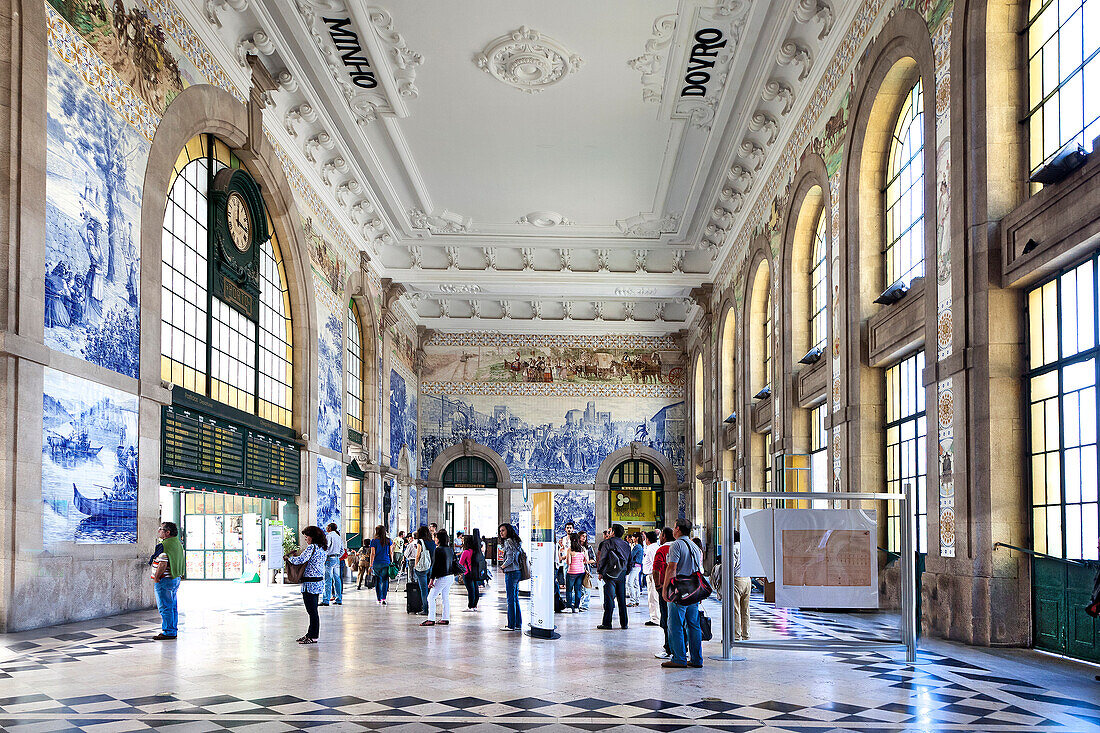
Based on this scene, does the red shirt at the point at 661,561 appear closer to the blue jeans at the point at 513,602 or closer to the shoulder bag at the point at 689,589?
the shoulder bag at the point at 689,589

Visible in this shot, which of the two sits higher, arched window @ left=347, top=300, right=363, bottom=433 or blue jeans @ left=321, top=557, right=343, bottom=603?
arched window @ left=347, top=300, right=363, bottom=433

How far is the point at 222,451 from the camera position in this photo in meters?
16.2

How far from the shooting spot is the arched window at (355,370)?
2648 centimetres

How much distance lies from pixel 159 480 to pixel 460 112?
10.0 meters

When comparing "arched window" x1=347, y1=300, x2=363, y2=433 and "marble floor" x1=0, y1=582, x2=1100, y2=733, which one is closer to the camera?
"marble floor" x1=0, y1=582, x2=1100, y2=733

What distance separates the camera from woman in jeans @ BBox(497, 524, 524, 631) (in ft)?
42.5

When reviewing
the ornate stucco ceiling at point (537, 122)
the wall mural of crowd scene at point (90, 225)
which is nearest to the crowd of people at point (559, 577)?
the wall mural of crowd scene at point (90, 225)

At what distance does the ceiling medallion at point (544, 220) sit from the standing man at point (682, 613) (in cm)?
1766

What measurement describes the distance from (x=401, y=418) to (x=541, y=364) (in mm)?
→ 6425

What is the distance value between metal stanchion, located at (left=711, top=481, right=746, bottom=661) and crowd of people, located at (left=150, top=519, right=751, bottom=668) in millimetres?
239

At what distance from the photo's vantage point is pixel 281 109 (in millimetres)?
18547

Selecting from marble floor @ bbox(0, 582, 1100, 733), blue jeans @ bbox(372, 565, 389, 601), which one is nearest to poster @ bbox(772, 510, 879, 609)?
marble floor @ bbox(0, 582, 1100, 733)

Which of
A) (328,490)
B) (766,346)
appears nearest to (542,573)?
(328,490)

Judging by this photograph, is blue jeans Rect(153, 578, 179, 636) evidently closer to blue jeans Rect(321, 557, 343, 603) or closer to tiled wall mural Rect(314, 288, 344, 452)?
blue jeans Rect(321, 557, 343, 603)
